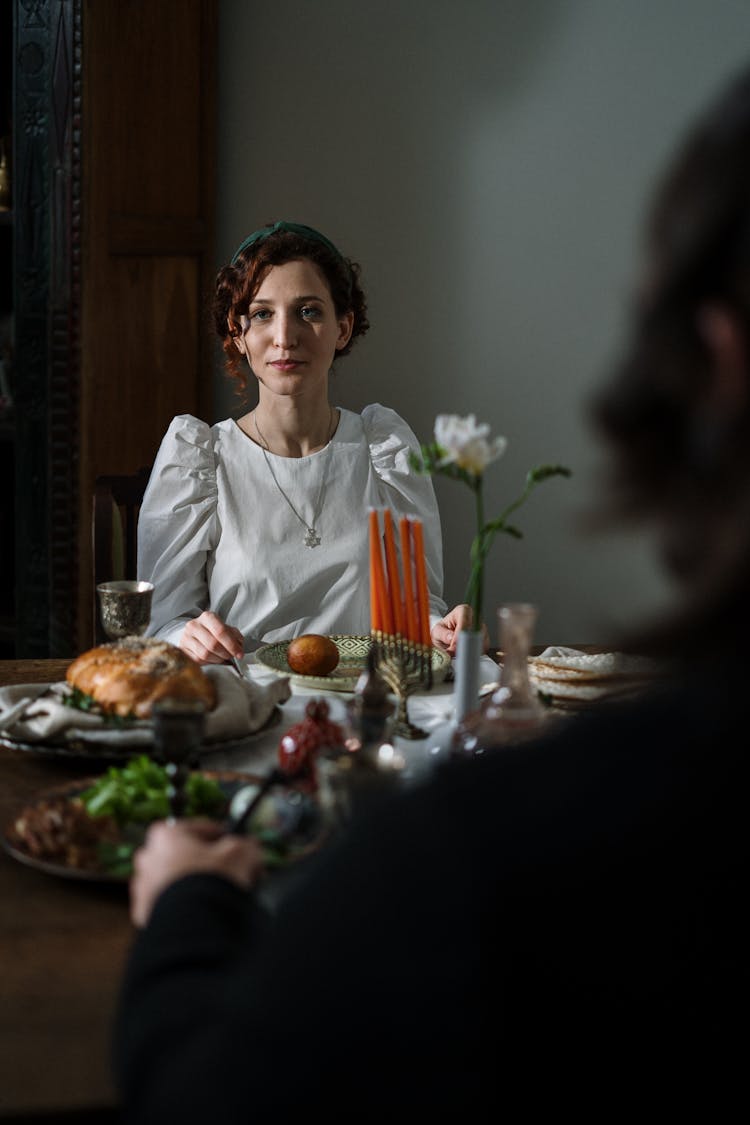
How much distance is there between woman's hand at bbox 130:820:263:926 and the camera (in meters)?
0.90

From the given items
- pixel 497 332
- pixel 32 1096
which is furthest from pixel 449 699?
pixel 497 332

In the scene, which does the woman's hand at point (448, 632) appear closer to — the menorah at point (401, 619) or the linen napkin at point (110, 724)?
the menorah at point (401, 619)

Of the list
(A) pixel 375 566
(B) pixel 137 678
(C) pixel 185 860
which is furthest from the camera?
(A) pixel 375 566

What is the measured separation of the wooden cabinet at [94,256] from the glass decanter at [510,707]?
169 cm

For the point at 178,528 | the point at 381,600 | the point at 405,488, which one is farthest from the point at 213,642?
the point at 405,488

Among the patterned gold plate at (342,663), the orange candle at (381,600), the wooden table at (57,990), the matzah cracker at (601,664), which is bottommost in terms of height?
the wooden table at (57,990)

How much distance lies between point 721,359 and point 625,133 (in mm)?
2882

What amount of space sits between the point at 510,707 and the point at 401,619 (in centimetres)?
32

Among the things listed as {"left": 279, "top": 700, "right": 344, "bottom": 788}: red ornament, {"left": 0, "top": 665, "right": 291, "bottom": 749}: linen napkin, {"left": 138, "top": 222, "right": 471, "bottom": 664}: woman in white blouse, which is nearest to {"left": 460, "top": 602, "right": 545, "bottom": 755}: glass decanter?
{"left": 279, "top": 700, "right": 344, "bottom": 788}: red ornament

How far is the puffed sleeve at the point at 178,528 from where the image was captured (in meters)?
2.31

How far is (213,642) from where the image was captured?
1896mm

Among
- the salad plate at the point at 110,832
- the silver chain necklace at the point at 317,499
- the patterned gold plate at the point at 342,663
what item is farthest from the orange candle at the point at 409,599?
the silver chain necklace at the point at 317,499

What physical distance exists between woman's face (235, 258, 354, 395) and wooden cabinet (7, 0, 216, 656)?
615 mm

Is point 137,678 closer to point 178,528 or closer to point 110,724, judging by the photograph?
point 110,724
